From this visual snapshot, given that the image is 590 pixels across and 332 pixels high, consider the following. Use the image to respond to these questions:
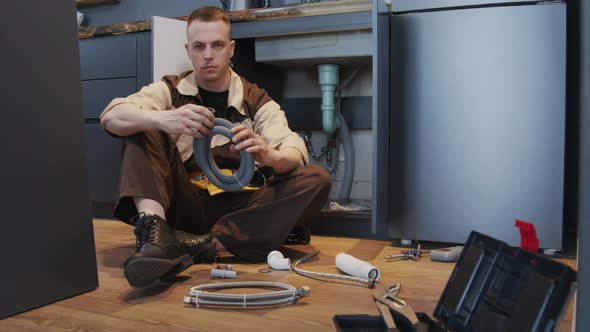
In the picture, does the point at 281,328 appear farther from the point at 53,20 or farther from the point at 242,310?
the point at 53,20

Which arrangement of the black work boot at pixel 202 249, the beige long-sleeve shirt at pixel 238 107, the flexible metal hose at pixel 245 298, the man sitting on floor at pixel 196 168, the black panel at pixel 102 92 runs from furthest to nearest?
the black panel at pixel 102 92, the beige long-sleeve shirt at pixel 238 107, the black work boot at pixel 202 249, the man sitting on floor at pixel 196 168, the flexible metal hose at pixel 245 298

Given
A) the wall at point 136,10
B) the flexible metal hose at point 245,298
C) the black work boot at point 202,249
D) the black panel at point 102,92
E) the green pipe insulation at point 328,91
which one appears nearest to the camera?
the flexible metal hose at point 245,298

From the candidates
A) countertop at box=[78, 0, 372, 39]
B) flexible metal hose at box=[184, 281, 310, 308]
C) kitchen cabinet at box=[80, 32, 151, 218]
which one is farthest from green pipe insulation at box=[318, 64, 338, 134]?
flexible metal hose at box=[184, 281, 310, 308]

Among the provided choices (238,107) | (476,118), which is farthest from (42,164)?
(476,118)

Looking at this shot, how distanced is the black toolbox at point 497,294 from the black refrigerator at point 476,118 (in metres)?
0.99

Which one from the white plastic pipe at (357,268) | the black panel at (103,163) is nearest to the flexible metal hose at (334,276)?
the white plastic pipe at (357,268)

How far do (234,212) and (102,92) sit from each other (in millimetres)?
1144

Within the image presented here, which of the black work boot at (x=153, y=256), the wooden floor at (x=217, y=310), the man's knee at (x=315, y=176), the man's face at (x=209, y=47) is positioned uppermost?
the man's face at (x=209, y=47)

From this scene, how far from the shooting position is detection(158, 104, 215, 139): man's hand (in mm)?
1614

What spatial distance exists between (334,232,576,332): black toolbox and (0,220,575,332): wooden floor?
0.81 feet

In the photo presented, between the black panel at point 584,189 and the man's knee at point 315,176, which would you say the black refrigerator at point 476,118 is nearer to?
the man's knee at point 315,176

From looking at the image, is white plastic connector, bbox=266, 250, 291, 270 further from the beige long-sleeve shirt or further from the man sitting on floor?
the beige long-sleeve shirt

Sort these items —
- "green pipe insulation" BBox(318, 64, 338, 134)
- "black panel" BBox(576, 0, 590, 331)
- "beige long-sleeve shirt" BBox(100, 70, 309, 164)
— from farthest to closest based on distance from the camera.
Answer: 1. "green pipe insulation" BBox(318, 64, 338, 134)
2. "beige long-sleeve shirt" BBox(100, 70, 309, 164)
3. "black panel" BBox(576, 0, 590, 331)

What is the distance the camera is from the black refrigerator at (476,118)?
183cm
